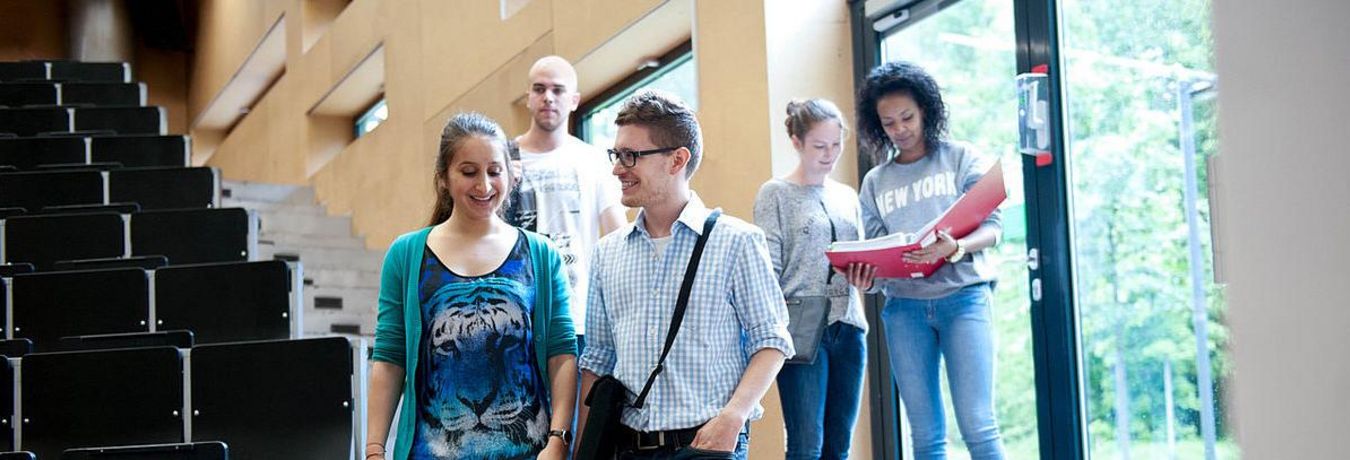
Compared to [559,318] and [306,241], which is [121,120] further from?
[559,318]

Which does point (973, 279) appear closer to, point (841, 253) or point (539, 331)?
point (841, 253)

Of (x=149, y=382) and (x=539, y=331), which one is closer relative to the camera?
(x=539, y=331)

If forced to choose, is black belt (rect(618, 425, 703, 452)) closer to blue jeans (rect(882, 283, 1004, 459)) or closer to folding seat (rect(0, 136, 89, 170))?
blue jeans (rect(882, 283, 1004, 459))

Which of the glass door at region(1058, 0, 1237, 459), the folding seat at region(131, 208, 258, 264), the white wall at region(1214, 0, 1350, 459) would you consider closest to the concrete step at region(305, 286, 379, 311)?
the folding seat at region(131, 208, 258, 264)

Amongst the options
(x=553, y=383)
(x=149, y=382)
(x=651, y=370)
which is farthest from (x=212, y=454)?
(x=651, y=370)

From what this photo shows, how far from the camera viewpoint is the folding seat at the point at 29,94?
8867 mm

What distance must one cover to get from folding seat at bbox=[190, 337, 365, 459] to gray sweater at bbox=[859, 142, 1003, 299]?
1.46 meters

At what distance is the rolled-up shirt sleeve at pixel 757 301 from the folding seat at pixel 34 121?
683cm

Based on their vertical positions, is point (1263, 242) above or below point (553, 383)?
above

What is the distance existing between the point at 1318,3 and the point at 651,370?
3.77 feet

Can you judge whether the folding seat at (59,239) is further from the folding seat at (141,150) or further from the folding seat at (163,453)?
the folding seat at (163,453)

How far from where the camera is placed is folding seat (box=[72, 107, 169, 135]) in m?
8.24

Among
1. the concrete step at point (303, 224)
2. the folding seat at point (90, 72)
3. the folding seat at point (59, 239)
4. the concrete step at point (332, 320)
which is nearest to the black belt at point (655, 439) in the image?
the folding seat at point (59, 239)

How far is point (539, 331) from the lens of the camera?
8.09 ft
